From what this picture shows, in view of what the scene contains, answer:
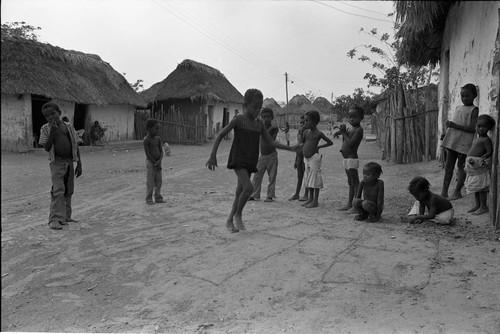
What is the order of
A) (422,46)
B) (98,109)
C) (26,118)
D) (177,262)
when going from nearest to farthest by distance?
(177,262), (422,46), (26,118), (98,109)

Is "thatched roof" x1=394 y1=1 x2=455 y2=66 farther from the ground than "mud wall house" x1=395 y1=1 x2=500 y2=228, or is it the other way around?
"thatched roof" x1=394 y1=1 x2=455 y2=66

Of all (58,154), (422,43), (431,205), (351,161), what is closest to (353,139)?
(351,161)

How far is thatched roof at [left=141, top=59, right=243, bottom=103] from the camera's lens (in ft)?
69.1

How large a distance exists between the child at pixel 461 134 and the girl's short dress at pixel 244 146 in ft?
7.96

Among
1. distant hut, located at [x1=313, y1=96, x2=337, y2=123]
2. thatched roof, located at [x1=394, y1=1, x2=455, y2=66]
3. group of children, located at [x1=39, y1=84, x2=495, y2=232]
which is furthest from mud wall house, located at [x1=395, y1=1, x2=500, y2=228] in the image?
distant hut, located at [x1=313, y1=96, x2=337, y2=123]

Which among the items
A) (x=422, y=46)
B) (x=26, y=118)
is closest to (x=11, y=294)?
(x=422, y=46)

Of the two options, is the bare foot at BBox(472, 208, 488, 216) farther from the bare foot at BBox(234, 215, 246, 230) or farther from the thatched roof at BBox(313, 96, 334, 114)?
the thatched roof at BBox(313, 96, 334, 114)

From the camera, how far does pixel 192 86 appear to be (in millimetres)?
21453

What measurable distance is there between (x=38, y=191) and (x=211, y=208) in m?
3.34

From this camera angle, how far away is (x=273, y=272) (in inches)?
123

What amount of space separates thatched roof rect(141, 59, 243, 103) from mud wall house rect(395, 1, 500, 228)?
12.7 m

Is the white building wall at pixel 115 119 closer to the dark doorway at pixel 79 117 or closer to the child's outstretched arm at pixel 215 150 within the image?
the dark doorway at pixel 79 117

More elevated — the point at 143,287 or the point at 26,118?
the point at 26,118

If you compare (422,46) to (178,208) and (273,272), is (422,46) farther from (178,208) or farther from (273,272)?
(273,272)
